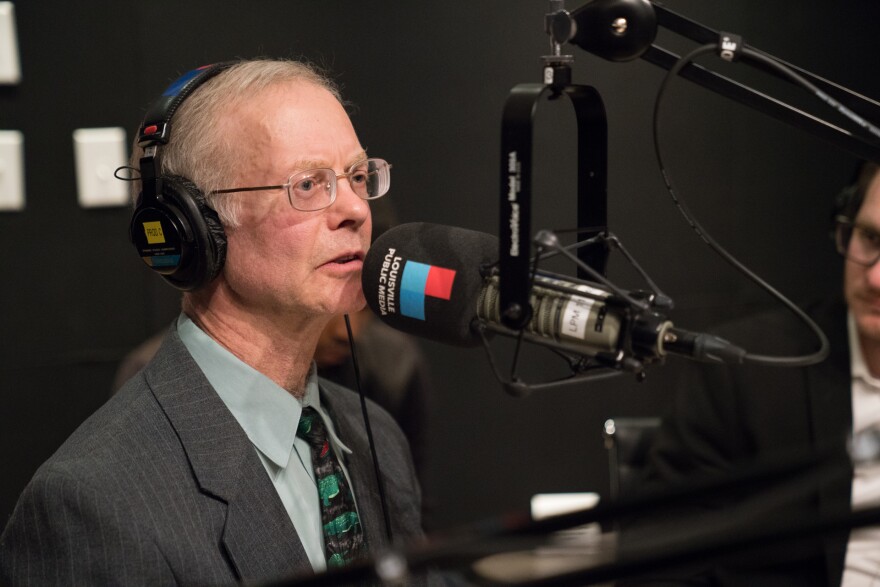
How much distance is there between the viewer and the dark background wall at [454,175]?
266 centimetres

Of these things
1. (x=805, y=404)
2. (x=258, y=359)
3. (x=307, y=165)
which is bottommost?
(x=805, y=404)

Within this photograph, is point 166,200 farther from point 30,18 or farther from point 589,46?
point 30,18

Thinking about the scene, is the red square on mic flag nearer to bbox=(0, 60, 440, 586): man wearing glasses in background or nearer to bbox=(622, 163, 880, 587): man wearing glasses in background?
bbox=(0, 60, 440, 586): man wearing glasses in background

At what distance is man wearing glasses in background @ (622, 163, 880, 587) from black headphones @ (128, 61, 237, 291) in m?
1.04

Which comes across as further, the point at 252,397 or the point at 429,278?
the point at 252,397

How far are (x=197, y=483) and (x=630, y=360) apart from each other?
618 millimetres

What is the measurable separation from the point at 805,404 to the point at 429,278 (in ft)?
3.93

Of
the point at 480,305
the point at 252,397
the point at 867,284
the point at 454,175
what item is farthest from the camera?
the point at 454,175

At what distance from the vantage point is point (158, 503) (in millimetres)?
1146

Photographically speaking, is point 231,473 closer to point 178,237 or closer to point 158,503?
point 158,503

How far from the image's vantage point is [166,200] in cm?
131

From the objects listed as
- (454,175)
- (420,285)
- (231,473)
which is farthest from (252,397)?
(454,175)

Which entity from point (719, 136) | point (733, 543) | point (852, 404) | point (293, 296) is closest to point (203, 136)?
point (293, 296)

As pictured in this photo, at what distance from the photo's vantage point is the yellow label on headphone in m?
1.30
